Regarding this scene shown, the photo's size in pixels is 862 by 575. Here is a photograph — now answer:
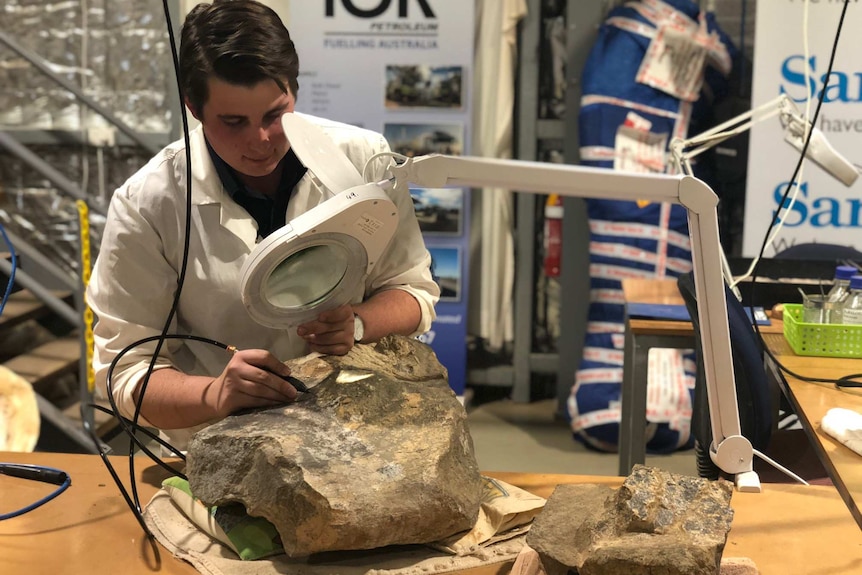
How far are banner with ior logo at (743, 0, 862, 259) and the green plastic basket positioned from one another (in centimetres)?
130

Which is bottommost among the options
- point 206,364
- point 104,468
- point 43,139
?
point 104,468

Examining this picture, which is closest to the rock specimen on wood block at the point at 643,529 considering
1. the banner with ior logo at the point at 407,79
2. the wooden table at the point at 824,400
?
the wooden table at the point at 824,400

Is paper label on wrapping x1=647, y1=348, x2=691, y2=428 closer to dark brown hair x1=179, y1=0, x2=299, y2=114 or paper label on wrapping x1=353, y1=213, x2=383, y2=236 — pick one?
dark brown hair x1=179, y1=0, x2=299, y2=114

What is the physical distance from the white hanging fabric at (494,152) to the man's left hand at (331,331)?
2431mm

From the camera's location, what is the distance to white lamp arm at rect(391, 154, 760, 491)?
3.30ft

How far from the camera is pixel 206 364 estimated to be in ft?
5.30

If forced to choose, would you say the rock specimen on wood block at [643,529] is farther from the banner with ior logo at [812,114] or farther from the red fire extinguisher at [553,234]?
the red fire extinguisher at [553,234]

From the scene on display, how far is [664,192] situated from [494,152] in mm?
2821

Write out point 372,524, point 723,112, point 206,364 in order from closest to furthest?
1. point 372,524
2. point 206,364
3. point 723,112

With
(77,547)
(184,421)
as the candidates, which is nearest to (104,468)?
(184,421)

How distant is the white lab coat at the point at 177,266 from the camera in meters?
1.52

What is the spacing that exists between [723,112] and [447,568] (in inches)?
119

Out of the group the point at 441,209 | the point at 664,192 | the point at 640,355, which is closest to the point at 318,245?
the point at 664,192

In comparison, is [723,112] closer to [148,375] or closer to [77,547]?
[148,375]
